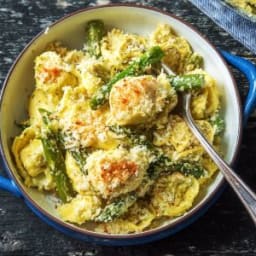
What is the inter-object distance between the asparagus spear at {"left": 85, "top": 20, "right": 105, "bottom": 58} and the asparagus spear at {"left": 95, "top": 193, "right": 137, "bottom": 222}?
435 millimetres

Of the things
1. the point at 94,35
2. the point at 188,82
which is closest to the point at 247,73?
the point at 188,82

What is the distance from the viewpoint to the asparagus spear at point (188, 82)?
1.71 metres

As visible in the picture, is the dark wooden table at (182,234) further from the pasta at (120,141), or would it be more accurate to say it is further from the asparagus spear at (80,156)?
the asparagus spear at (80,156)

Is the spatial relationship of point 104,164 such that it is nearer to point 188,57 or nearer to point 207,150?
point 207,150

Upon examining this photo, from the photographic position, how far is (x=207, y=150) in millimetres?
1649

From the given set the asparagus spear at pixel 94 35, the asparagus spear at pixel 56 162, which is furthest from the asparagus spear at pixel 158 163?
the asparagus spear at pixel 94 35

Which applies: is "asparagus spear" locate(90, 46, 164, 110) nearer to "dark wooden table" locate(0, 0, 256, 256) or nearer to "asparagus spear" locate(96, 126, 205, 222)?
"asparagus spear" locate(96, 126, 205, 222)

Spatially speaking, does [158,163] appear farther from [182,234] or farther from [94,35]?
[94,35]

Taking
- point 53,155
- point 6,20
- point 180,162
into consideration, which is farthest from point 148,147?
point 6,20

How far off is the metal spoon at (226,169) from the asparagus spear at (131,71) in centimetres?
13

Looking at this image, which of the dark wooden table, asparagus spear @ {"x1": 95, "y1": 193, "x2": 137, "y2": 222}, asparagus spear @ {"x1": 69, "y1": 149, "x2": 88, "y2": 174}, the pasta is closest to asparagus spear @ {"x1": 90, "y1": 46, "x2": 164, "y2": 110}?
the pasta

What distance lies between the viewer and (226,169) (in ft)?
5.27

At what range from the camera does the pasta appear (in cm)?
164

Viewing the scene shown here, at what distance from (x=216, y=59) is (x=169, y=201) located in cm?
41
